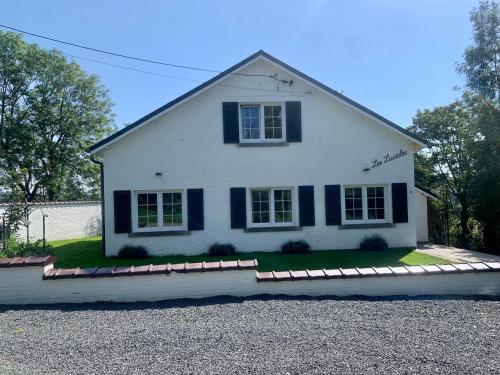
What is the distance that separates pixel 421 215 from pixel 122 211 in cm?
1162

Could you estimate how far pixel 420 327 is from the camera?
16.5ft

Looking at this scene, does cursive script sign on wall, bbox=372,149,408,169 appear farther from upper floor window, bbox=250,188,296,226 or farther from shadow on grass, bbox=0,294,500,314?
shadow on grass, bbox=0,294,500,314

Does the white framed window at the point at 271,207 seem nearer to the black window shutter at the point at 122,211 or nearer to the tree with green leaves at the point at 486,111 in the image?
the black window shutter at the point at 122,211

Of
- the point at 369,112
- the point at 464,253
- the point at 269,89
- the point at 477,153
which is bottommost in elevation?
the point at 464,253

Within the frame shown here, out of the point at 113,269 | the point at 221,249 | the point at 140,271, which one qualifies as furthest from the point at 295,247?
the point at 113,269

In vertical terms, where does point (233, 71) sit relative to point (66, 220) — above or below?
above

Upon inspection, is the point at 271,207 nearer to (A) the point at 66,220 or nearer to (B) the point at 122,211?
(B) the point at 122,211

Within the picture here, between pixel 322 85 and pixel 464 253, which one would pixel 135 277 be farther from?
pixel 464 253

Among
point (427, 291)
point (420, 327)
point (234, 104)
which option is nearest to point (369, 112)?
point (234, 104)

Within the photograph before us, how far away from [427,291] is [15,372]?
20.3 feet

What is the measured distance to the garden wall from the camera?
797 inches

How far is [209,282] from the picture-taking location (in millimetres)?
6594

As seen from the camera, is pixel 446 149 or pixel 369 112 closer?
pixel 369 112

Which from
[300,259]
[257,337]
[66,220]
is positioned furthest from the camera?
[66,220]
